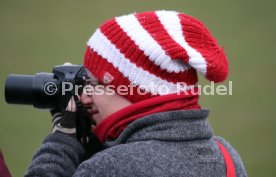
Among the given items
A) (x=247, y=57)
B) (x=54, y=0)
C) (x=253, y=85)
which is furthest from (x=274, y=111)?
(x=54, y=0)

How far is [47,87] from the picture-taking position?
1.29 meters

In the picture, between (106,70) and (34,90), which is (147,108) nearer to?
(106,70)

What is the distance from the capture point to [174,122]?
113 centimetres

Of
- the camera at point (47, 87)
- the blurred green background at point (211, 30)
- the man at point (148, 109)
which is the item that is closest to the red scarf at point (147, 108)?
the man at point (148, 109)

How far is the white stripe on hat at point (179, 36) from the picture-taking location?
3.75ft

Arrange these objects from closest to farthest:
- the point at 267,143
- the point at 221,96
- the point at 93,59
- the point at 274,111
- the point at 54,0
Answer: the point at 93,59 → the point at 267,143 → the point at 274,111 → the point at 221,96 → the point at 54,0

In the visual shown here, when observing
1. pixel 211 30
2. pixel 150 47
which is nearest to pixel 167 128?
pixel 150 47

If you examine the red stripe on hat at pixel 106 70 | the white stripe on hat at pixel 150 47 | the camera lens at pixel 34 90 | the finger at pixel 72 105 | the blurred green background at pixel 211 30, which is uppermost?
the white stripe on hat at pixel 150 47

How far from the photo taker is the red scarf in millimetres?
1153

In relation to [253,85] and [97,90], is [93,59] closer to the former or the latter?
[97,90]

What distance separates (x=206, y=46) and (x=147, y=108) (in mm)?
202

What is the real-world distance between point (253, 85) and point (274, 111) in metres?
0.40

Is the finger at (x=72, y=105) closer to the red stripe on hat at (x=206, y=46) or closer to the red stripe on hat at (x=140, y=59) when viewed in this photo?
the red stripe on hat at (x=140, y=59)

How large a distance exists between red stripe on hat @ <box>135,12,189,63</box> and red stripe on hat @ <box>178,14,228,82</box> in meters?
0.05
